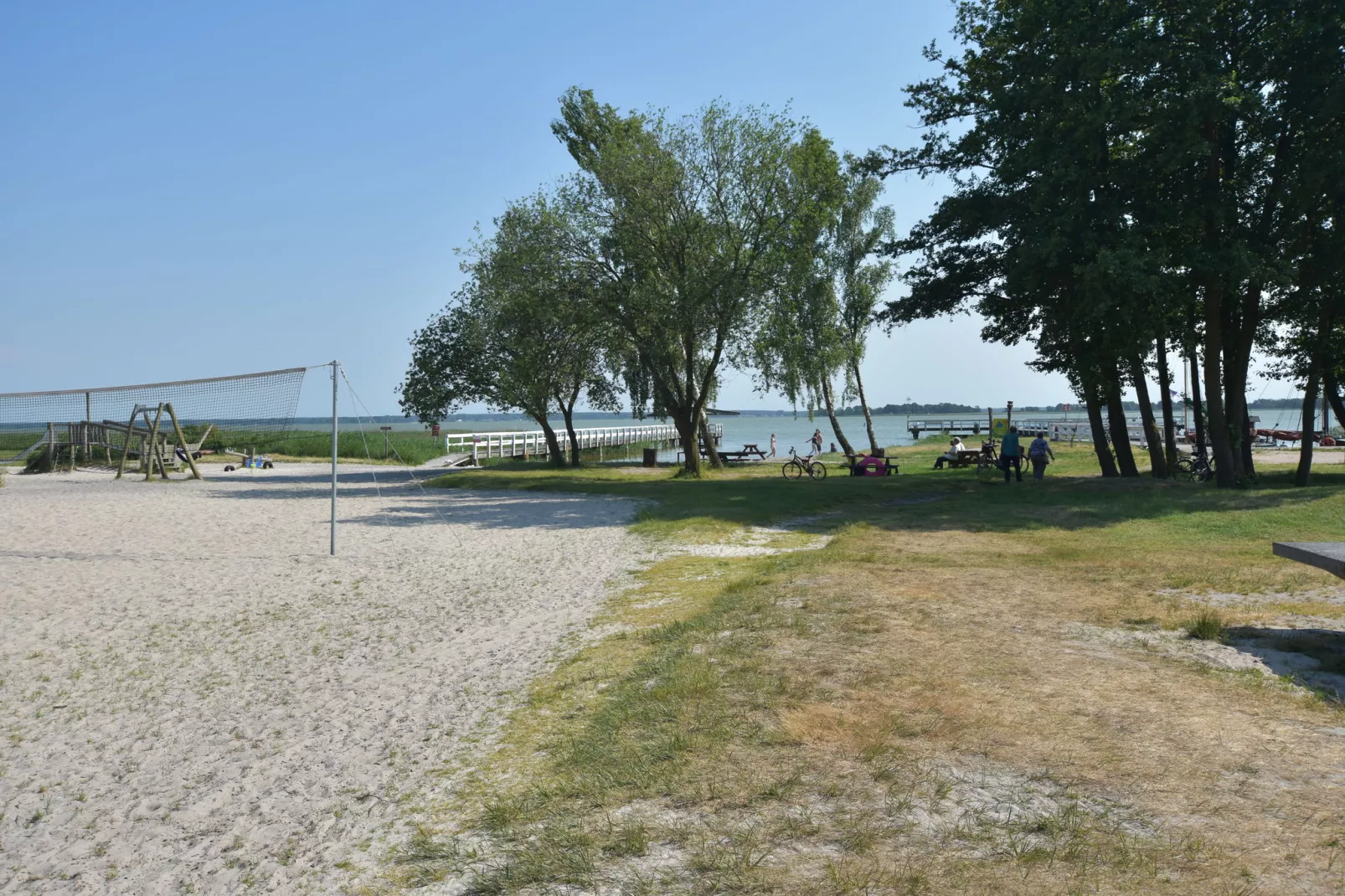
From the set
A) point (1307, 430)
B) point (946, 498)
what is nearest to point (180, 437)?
point (946, 498)

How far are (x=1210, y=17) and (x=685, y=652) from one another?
18769 mm

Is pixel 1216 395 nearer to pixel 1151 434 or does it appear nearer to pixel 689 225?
pixel 1151 434

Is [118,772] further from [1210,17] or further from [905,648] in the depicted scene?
[1210,17]

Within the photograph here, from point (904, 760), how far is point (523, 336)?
2468cm

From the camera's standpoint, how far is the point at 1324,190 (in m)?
18.0

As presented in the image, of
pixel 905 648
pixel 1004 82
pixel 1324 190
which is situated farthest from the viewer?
pixel 1004 82

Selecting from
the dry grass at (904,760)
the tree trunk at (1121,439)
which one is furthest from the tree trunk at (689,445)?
the dry grass at (904,760)

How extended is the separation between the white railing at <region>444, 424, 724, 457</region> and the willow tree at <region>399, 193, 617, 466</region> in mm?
3947

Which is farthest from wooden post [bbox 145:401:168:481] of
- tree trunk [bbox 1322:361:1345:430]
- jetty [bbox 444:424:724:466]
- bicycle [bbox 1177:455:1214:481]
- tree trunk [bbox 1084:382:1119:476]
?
tree trunk [bbox 1322:361:1345:430]

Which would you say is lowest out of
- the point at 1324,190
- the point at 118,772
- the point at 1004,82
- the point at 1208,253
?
the point at 118,772

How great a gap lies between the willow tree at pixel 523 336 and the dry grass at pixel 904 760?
1858 cm

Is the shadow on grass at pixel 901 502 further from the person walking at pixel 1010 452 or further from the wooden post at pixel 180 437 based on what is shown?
the wooden post at pixel 180 437

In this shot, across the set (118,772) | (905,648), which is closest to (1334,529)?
(905,648)

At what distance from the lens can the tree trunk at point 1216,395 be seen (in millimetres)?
19594
